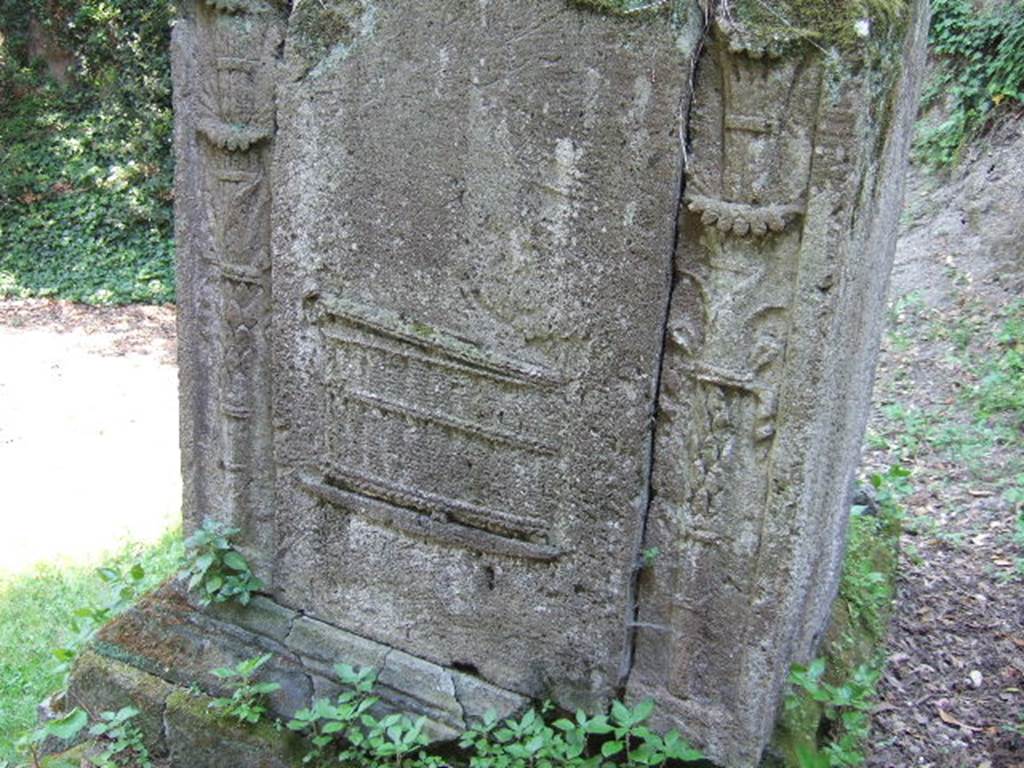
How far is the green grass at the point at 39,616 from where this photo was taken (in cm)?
Result: 401

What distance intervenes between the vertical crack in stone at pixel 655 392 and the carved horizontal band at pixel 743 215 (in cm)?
8

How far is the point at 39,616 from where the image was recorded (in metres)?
4.72

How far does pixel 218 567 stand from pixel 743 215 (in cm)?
205

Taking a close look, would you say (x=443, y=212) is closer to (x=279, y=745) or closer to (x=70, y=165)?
(x=279, y=745)

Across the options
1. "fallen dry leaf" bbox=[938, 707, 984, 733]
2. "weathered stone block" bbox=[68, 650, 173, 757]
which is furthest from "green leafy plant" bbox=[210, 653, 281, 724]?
"fallen dry leaf" bbox=[938, 707, 984, 733]

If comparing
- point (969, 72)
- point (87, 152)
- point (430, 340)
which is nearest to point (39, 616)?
point (430, 340)

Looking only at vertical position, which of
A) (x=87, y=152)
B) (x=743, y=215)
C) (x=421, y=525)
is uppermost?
(x=743, y=215)

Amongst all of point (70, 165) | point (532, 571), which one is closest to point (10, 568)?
point (532, 571)

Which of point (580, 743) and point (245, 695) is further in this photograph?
point (245, 695)

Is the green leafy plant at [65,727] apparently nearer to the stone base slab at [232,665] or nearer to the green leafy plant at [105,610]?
the stone base slab at [232,665]

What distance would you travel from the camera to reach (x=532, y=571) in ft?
9.54

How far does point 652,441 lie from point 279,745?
1429 mm

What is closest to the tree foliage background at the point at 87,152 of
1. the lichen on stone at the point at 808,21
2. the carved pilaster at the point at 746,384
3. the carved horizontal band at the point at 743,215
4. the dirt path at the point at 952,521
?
the dirt path at the point at 952,521

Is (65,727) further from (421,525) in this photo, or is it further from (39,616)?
(39,616)
